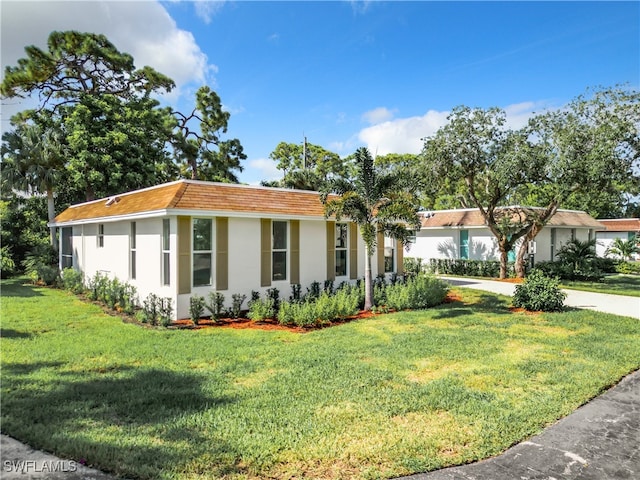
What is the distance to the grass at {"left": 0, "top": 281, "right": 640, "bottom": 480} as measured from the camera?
3699 mm

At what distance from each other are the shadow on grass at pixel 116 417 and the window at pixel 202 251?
4.72m

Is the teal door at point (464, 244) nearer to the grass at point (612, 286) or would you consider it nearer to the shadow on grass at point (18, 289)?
the grass at point (612, 286)

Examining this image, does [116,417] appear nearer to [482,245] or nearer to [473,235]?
[482,245]

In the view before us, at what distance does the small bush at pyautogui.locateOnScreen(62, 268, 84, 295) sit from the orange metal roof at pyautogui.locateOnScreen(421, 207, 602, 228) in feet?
63.6

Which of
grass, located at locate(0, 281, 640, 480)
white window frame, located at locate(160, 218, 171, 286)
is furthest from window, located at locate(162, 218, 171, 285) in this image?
grass, located at locate(0, 281, 640, 480)

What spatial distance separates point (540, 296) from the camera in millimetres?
11086

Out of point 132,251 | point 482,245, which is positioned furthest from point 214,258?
point 482,245

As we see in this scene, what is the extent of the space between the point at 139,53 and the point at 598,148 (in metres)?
15.4

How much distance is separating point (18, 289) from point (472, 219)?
73.7 ft

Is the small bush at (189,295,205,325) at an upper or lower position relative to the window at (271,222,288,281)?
lower

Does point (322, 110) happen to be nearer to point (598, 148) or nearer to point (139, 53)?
point (139, 53)

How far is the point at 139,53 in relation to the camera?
6.21m

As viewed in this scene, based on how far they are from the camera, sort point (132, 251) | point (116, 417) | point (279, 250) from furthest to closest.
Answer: point (132, 251)
point (279, 250)
point (116, 417)

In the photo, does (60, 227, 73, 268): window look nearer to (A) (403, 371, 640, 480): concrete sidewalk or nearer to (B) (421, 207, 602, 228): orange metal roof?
(A) (403, 371, 640, 480): concrete sidewalk
